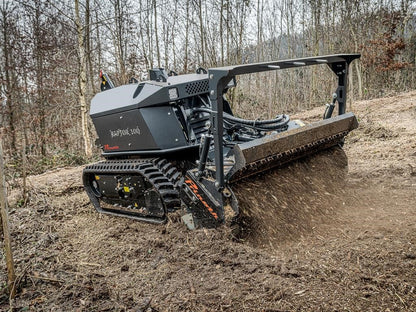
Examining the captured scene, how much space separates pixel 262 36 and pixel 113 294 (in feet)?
46.8

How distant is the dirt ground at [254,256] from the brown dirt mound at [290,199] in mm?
12

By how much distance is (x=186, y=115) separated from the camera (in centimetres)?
391

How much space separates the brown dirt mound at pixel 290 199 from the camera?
10.5 ft

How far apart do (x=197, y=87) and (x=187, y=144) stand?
642mm

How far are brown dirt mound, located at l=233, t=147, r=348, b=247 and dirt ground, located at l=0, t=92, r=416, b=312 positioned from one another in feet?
0.04

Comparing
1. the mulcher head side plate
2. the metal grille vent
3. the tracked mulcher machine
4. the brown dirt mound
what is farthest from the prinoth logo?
the brown dirt mound

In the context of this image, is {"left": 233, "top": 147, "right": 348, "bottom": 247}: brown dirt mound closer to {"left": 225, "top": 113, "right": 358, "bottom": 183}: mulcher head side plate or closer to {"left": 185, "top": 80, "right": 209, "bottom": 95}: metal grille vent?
{"left": 225, "top": 113, "right": 358, "bottom": 183}: mulcher head side plate

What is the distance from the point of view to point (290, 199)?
11.6 feet

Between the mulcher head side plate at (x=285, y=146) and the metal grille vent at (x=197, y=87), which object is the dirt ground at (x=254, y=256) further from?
the metal grille vent at (x=197, y=87)

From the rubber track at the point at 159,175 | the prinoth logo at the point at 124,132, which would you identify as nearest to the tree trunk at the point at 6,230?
the rubber track at the point at 159,175

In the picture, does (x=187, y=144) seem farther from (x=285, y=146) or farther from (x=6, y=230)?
(x=6, y=230)

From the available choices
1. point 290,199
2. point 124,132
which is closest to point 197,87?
point 124,132

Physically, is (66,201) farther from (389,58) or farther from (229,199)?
(389,58)

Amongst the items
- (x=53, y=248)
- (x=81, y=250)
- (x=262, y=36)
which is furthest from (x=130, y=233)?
(x=262, y=36)
